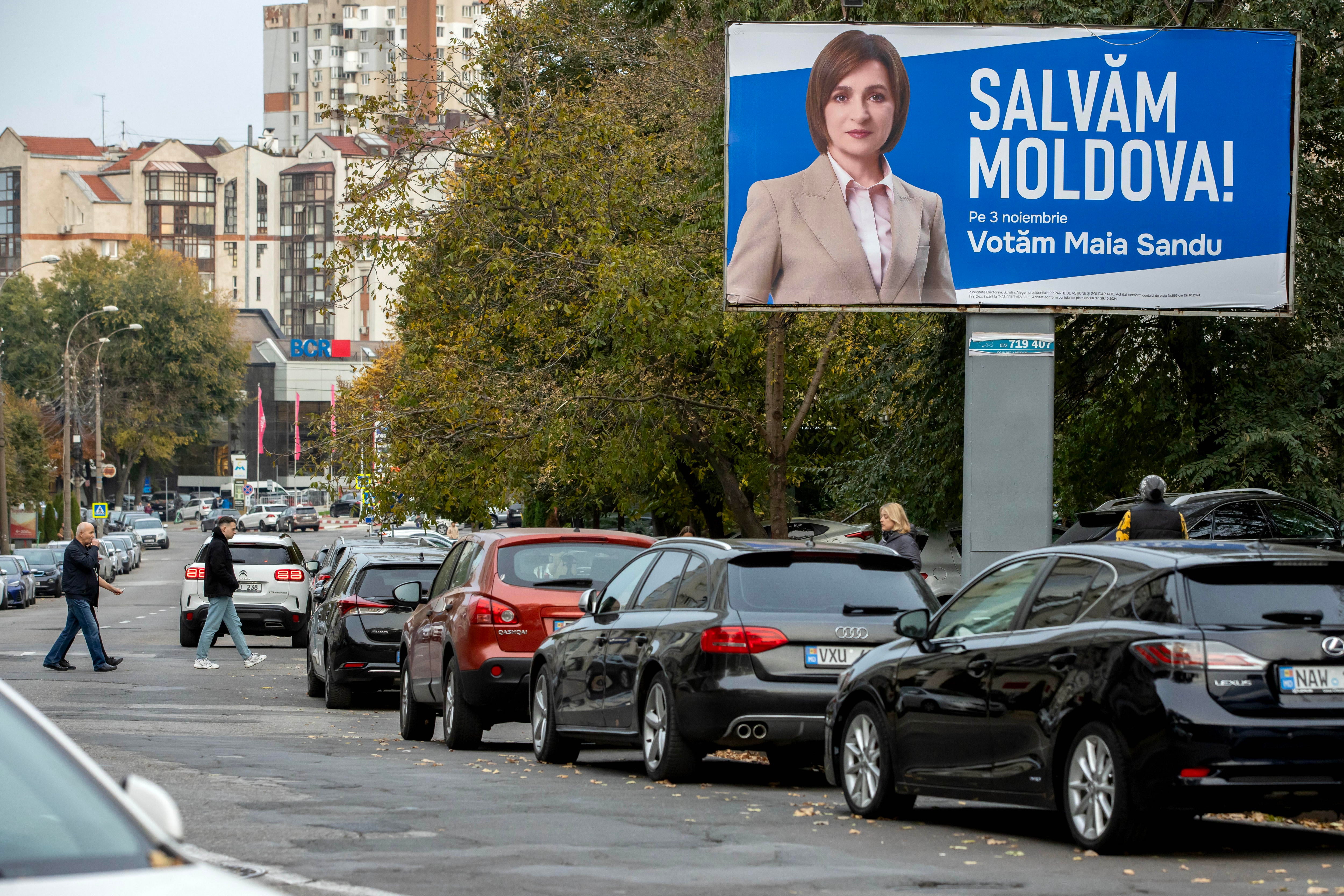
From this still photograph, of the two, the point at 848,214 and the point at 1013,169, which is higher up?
the point at 1013,169

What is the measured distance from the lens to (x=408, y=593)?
15.0 meters

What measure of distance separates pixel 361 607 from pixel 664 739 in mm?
7556

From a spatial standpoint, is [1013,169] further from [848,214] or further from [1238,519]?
[1238,519]

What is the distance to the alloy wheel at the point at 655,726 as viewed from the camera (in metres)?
10.8

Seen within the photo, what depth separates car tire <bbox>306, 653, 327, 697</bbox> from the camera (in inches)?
778

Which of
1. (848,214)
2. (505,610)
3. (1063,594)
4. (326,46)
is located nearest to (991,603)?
(1063,594)

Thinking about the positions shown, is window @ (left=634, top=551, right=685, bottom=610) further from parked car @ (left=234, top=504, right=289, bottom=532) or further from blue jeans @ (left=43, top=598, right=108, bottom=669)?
parked car @ (left=234, top=504, right=289, bottom=532)

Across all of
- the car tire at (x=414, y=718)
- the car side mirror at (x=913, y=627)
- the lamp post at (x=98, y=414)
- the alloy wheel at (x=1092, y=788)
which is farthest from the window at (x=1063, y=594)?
the lamp post at (x=98, y=414)

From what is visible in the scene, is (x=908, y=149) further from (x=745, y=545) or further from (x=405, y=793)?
(x=405, y=793)

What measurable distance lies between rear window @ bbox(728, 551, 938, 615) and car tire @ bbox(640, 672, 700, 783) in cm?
73

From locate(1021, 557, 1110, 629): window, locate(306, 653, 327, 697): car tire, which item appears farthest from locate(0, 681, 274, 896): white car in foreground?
locate(306, 653, 327, 697): car tire

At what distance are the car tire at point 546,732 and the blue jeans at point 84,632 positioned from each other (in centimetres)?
1055

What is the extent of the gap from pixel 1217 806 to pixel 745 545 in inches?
157

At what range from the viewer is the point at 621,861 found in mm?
7648
